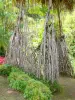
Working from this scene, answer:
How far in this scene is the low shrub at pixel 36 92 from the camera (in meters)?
8.73

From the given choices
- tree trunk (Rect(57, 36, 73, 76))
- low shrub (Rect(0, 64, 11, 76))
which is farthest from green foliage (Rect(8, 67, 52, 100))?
tree trunk (Rect(57, 36, 73, 76))

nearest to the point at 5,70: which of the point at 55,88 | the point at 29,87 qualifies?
the point at 55,88

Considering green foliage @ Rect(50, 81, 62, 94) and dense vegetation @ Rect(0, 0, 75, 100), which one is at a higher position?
dense vegetation @ Rect(0, 0, 75, 100)

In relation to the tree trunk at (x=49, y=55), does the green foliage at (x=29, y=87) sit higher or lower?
lower

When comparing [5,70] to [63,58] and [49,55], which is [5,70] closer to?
[63,58]

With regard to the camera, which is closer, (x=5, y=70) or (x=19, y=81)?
(x=19, y=81)

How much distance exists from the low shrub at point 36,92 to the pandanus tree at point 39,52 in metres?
1.31

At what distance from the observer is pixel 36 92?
885 centimetres

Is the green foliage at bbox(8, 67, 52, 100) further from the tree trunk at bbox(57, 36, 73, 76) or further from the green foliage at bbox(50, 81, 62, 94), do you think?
the tree trunk at bbox(57, 36, 73, 76)

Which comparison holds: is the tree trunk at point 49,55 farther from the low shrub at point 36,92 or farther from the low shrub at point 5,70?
the low shrub at point 5,70

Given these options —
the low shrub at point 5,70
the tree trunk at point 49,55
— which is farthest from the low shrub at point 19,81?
the low shrub at point 5,70

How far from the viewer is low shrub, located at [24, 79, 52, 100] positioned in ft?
28.6

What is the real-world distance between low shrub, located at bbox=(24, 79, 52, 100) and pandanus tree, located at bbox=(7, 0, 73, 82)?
1.31 metres

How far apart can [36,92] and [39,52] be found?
221 centimetres
